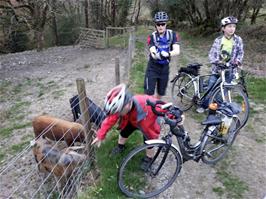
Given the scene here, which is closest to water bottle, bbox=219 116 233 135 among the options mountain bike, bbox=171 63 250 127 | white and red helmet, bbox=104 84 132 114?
mountain bike, bbox=171 63 250 127

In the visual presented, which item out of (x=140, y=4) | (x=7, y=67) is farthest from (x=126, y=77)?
(x=140, y=4)

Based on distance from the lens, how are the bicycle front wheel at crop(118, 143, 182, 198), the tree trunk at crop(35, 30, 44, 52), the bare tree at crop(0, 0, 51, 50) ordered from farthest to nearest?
the tree trunk at crop(35, 30, 44, 52)
the bare tree at crop(0, 0, 51, 50)
the bicycle front wheel at crop(118, 143, 182, 198)

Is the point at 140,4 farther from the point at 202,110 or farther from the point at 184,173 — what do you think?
the point at 184,173

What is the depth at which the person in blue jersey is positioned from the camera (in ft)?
18.1

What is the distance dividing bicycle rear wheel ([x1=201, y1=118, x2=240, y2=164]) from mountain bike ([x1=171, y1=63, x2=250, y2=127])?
697 mm

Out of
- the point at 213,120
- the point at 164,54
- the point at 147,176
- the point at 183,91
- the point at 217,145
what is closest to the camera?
the point at 213,120

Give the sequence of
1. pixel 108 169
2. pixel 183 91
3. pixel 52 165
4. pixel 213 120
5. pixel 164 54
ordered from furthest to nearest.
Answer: pixel 183 91, pixel 164 54, pixel 52 165, pixel 108 169, pixel 213 120

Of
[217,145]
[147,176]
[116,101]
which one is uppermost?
[116,101]

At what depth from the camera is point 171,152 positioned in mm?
4613

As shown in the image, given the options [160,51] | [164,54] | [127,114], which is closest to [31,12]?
[160,51]

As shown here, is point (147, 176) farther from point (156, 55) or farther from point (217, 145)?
point (156, 55)

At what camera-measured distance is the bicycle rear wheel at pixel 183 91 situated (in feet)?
23.2

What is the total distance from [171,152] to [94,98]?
5030mm

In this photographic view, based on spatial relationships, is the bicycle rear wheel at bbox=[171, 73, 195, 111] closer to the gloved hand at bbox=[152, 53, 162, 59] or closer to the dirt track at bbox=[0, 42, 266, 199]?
the dirt track at bbox=[0, 42, 266, 199]
